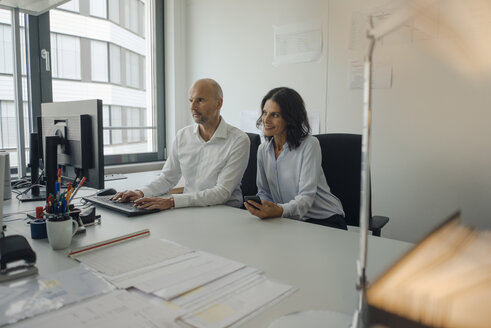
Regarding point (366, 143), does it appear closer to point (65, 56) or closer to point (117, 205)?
point (117, 205)

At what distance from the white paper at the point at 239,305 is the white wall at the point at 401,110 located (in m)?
0.98

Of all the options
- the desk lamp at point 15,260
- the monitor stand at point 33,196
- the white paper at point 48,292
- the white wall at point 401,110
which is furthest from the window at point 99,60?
the white paper at point 48,292

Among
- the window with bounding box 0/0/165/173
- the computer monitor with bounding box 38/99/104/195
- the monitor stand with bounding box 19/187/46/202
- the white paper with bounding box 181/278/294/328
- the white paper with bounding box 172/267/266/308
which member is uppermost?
the window with bounding box 0/0/165/173

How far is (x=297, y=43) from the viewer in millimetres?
2348

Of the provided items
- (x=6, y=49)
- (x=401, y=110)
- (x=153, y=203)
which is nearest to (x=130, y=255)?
(x=153, y=203)

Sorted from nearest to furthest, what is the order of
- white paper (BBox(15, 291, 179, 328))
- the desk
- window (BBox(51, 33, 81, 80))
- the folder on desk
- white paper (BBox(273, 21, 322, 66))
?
the folder on desk < white paper (BBox(15, 291, 179, 328)) < the desk < white paper (BBox(273, 21, 322, 66)) < window (BBox(51, 33, 81, 80))

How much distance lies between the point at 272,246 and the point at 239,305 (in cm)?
35

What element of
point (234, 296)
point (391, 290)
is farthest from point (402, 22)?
point (234, 296)

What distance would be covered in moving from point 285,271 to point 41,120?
4.43ft

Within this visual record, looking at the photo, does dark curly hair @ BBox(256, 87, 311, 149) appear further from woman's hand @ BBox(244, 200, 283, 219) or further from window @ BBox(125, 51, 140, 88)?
window @ BBox(125, 51, 140, 88)

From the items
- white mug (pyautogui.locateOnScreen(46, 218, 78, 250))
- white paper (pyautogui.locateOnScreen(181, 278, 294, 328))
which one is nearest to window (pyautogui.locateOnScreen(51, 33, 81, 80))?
white mug (pyautogui.locateOnScreen(46, 218, 78, 250))

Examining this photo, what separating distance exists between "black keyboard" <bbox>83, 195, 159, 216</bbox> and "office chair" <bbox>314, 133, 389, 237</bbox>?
0.92 m

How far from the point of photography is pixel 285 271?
0.86 meters

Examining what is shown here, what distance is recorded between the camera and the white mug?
99cm
